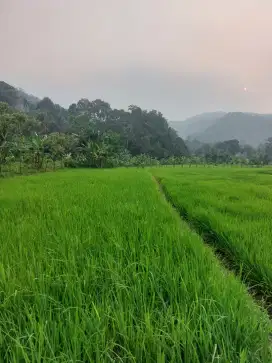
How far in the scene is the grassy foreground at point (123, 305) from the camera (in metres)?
1.54

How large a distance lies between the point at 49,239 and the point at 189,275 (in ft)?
6.19

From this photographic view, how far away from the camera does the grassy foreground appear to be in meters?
1.54

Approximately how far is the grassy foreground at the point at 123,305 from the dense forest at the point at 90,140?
867 inches

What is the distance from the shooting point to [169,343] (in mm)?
1637

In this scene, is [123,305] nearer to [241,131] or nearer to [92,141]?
[92,141]

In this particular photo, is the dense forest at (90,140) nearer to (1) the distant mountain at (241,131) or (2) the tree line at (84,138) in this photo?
(2) the tree line at (84,138)

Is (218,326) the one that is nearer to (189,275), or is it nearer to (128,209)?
(189,275)

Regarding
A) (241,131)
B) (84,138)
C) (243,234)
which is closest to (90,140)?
(84,138)

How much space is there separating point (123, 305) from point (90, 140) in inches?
1619

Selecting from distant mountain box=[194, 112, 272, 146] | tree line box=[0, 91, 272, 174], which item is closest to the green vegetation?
tree line box=[0, 91, 272, 174]

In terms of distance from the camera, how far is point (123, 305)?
2.00 m

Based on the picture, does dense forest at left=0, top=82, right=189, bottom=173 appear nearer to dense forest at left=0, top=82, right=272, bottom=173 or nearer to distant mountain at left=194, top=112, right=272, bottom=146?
dense forest at left=0, top=82, right=272, bottom=173

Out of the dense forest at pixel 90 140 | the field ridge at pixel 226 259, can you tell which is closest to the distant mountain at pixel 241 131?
the dense forest at pixel 90 140

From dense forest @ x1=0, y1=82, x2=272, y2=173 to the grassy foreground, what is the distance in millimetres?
22013
